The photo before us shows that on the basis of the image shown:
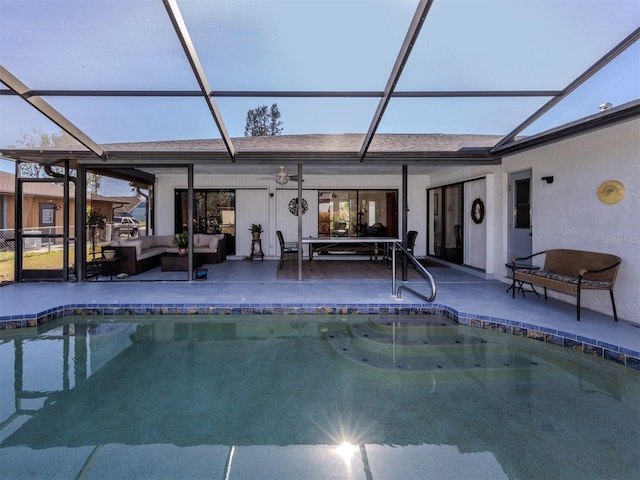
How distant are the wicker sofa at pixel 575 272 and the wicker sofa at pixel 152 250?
23.2ft

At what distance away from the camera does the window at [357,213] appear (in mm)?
10859

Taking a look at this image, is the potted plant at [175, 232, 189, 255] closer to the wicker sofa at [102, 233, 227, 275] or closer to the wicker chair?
the wicker sofa at [102, 233, 227, 275]

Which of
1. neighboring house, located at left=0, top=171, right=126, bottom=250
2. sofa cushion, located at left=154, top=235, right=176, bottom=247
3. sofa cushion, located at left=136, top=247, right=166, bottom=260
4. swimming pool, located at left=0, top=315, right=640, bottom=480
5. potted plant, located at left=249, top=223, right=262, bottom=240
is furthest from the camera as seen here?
potted plant, located at left=249, top=223, right=262, bottom=240

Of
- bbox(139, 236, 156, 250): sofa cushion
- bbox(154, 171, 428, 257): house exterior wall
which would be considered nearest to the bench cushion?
bbox(154, 171, 428, 257): house exterior wall

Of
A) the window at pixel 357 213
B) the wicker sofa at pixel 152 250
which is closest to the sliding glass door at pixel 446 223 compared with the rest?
the window at pixel 357 213

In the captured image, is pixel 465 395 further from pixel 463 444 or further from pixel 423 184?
pixel 423 184

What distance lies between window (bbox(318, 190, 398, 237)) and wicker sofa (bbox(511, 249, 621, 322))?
5.57 metres

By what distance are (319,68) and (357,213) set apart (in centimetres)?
703

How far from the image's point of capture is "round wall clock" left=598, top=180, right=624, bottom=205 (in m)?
4.50

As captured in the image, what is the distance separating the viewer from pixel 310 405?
3064 mm

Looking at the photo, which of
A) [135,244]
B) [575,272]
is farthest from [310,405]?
[135,244]

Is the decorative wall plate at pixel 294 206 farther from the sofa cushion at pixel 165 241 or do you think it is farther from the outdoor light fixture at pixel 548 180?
the outdoor light fixture at pixel 548 180

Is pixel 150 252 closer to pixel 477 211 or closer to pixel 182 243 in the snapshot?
pixel 182 243

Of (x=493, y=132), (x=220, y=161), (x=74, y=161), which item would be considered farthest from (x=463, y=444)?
(x=74, y=161)
